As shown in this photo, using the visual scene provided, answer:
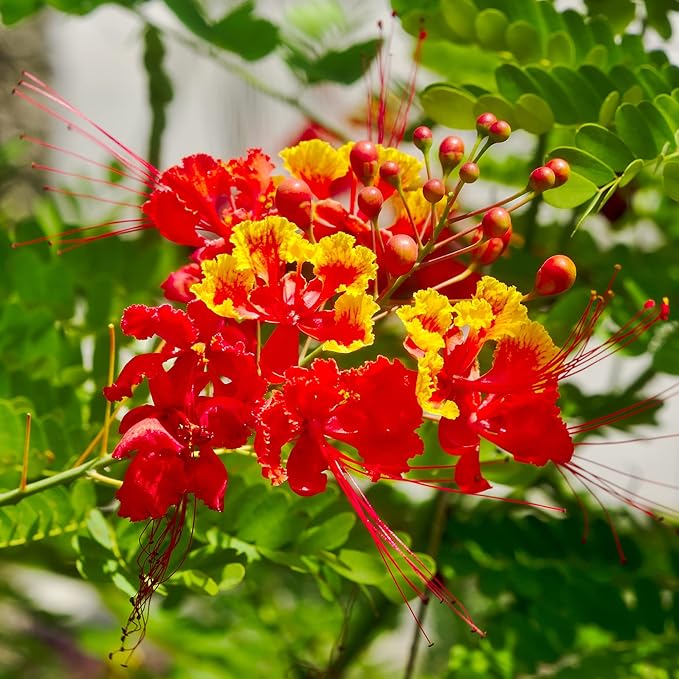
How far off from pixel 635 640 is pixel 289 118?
3.10 ft

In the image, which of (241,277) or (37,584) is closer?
(241,277)

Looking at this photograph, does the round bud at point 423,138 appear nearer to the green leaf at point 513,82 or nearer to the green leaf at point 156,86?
the green leaf at point 513,82

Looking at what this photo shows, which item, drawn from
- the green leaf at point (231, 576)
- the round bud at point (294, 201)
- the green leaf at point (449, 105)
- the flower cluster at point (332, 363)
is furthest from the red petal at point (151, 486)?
the green leaf at point (449, 105)

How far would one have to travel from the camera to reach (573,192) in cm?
85

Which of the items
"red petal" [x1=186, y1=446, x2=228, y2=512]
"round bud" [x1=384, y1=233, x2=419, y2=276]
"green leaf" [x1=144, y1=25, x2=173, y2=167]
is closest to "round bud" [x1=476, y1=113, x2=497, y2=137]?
"round bud" [x1=384, y1=233, x2=419, y2=276]

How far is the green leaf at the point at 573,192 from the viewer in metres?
0.85

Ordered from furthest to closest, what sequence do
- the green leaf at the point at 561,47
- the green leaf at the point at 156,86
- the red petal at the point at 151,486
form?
the green leaf at the point at 156,86, the green leaf at the point at 561,47, the red petal at the point at 151,486

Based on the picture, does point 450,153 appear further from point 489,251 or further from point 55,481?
point 55,481

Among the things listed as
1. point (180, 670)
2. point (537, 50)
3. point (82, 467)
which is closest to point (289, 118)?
point (537, 50)

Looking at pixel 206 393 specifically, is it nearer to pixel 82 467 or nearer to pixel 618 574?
pixel 82 467

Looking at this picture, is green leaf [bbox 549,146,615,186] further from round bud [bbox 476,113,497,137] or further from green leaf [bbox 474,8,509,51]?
green leaf [bbox 474,8,509,51]

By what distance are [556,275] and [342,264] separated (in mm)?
170

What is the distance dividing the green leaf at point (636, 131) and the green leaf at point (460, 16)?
255 mm

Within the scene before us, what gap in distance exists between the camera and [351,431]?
0.78 metres
